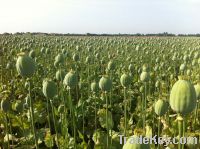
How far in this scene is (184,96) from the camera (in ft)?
7.25

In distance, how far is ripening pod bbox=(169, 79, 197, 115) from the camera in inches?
86.9

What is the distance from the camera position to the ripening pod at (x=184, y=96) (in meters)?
2.21

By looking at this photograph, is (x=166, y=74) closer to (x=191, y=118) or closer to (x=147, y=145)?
(x=191, y=118)

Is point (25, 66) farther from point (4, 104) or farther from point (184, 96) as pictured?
point (184, 96)

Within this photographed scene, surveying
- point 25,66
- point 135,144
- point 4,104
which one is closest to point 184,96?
point 135,144

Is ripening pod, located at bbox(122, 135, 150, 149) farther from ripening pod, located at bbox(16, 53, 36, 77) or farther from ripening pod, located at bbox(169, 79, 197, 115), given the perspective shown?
ripening pod, located at bbox(16, 53, 36, 77)

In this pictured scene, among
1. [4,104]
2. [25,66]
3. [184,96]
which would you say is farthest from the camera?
[4,104]

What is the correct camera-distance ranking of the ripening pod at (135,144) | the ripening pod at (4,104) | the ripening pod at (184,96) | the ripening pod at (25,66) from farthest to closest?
the ripening pod at (4,104) < the ripening pod at (25,66) < the ripening pod at (184,96) < the ripening pod at (135,144)

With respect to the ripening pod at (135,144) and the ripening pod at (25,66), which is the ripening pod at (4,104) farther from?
the ripening pod at (135,144)

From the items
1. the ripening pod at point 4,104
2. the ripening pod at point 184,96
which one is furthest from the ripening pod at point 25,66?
the ripening pod at point 184,96

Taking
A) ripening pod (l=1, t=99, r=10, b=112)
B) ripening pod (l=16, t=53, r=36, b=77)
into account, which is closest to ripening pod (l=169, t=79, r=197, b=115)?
ripening pod (l=16, t=53, r=36, b=77)

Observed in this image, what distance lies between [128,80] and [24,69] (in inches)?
69.8

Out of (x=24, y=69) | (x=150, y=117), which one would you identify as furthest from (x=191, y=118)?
(x=24, y=69)

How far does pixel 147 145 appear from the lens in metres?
1.90
